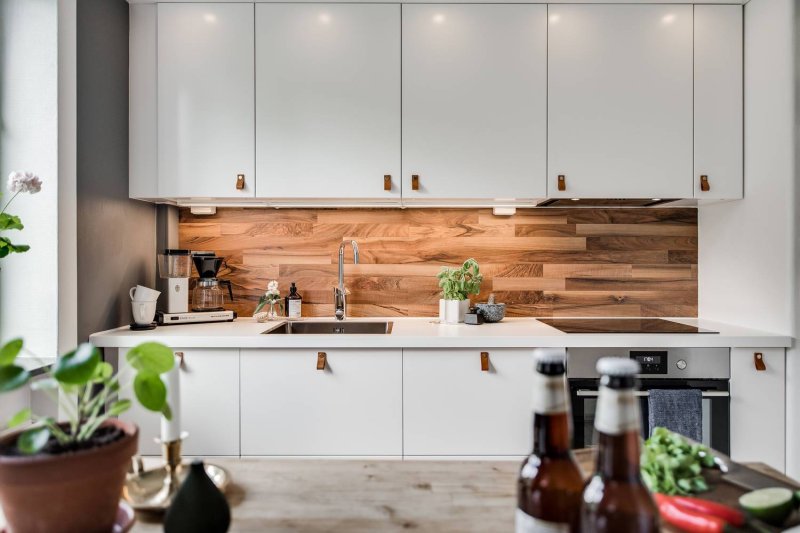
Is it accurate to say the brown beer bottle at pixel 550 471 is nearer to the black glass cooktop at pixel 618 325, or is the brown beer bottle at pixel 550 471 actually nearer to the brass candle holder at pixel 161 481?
the brass candle holder at pixel 161 481

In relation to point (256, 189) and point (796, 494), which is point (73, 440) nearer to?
point (796, 494)

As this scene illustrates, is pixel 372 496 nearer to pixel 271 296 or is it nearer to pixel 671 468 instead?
pixel 671 468

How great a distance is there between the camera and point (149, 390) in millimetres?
665

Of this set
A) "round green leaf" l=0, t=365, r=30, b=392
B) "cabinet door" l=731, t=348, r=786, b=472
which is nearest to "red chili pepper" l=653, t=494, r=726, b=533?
"round green leaf" l=0, t=365, r=30, b=392

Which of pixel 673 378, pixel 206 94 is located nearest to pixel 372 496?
pixel 673 378

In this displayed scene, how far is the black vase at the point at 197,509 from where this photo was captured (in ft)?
2.07

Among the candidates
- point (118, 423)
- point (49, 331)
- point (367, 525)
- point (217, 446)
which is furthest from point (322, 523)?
point (49, 331)

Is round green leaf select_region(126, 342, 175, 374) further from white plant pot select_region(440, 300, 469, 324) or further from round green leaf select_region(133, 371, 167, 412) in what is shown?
white plant pot select_region(440, 300, 469, 324)

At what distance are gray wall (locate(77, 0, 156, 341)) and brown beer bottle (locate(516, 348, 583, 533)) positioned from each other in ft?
6.72

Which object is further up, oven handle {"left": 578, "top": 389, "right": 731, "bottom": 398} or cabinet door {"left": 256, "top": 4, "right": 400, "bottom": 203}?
cabinet door {"left": 256, "top": 4, "right": 400, "bottom": 203}

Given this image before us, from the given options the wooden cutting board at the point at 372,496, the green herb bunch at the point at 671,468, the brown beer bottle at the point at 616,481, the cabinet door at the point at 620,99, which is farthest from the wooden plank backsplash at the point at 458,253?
the brown beer bottle at the point at 616,481

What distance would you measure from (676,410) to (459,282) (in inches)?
42.5

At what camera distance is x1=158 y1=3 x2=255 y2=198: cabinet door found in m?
2.34

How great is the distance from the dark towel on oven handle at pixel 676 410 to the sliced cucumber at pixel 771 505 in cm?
132
